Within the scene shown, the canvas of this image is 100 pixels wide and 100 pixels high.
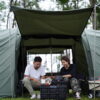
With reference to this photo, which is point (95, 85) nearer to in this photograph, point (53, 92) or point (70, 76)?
point (70, 76)

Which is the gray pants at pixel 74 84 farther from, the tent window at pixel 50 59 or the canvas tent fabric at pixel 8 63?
the tent window at pixel 50 59

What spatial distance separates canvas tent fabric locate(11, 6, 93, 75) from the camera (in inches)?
179

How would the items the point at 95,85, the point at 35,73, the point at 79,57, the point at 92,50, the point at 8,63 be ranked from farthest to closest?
the point at 79,57, the point at 92,50, the point at 8,63, the point at 35,73, the point at 95,85

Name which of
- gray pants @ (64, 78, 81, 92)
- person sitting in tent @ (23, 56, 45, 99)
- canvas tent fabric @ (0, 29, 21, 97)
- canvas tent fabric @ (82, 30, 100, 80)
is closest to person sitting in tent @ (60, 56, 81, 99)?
gray pants @ (64, 78, 81, 92)

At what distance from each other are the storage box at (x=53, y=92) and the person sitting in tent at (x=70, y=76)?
0.43 meters

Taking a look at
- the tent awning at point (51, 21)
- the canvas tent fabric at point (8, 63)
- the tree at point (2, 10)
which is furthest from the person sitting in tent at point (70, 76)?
the tree at point (2, 10)

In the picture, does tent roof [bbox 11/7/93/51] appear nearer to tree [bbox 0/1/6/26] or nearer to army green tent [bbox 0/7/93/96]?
army green tent [bbox 0/7/93/96]

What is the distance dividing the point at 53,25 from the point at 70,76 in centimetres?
104

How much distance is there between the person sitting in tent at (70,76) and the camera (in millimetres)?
5289

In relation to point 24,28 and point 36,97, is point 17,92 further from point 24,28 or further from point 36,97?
point 24,28

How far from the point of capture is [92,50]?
630cm

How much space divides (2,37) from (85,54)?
1.96m

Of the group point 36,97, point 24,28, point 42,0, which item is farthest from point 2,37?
point 42,0

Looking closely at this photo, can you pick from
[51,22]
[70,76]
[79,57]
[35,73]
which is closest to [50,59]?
[79,57]
